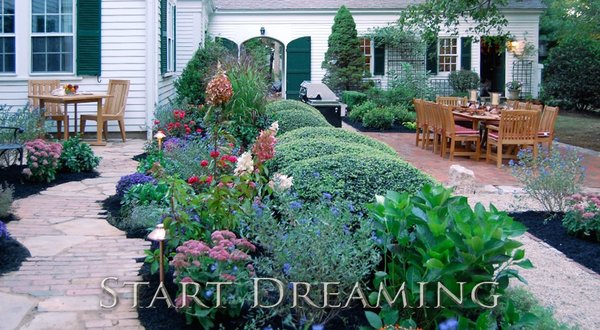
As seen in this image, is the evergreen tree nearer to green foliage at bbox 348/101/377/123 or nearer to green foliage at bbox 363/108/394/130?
green foliage at bbox 348/101/377/123

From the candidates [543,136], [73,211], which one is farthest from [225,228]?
[543,136]

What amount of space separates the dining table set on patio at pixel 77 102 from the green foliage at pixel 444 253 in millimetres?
8111

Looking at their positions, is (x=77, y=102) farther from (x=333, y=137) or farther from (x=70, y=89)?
(x=333, y=137)

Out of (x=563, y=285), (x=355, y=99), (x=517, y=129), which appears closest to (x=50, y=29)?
(x=517, y=129)

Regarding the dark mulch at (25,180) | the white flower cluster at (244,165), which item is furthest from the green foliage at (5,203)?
the white flower cluster at (244,165)

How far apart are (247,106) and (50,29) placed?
4.15 metres

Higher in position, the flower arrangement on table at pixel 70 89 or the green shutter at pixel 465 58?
the green shutter at pixel 465 58

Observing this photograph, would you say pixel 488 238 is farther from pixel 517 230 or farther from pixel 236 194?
pixel 236 194

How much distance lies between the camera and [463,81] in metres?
24.4

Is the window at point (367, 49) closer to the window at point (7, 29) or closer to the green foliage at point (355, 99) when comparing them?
the green foliage at point (355, 99)

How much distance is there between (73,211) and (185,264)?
123 inches

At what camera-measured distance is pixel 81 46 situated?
39.2 feet

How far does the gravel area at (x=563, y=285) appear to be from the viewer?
418cm

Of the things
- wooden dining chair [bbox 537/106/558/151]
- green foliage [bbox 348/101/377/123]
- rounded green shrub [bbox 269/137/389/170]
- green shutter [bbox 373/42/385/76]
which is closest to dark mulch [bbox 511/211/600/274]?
rounded green shrub [bbox 269/137/389/170]
